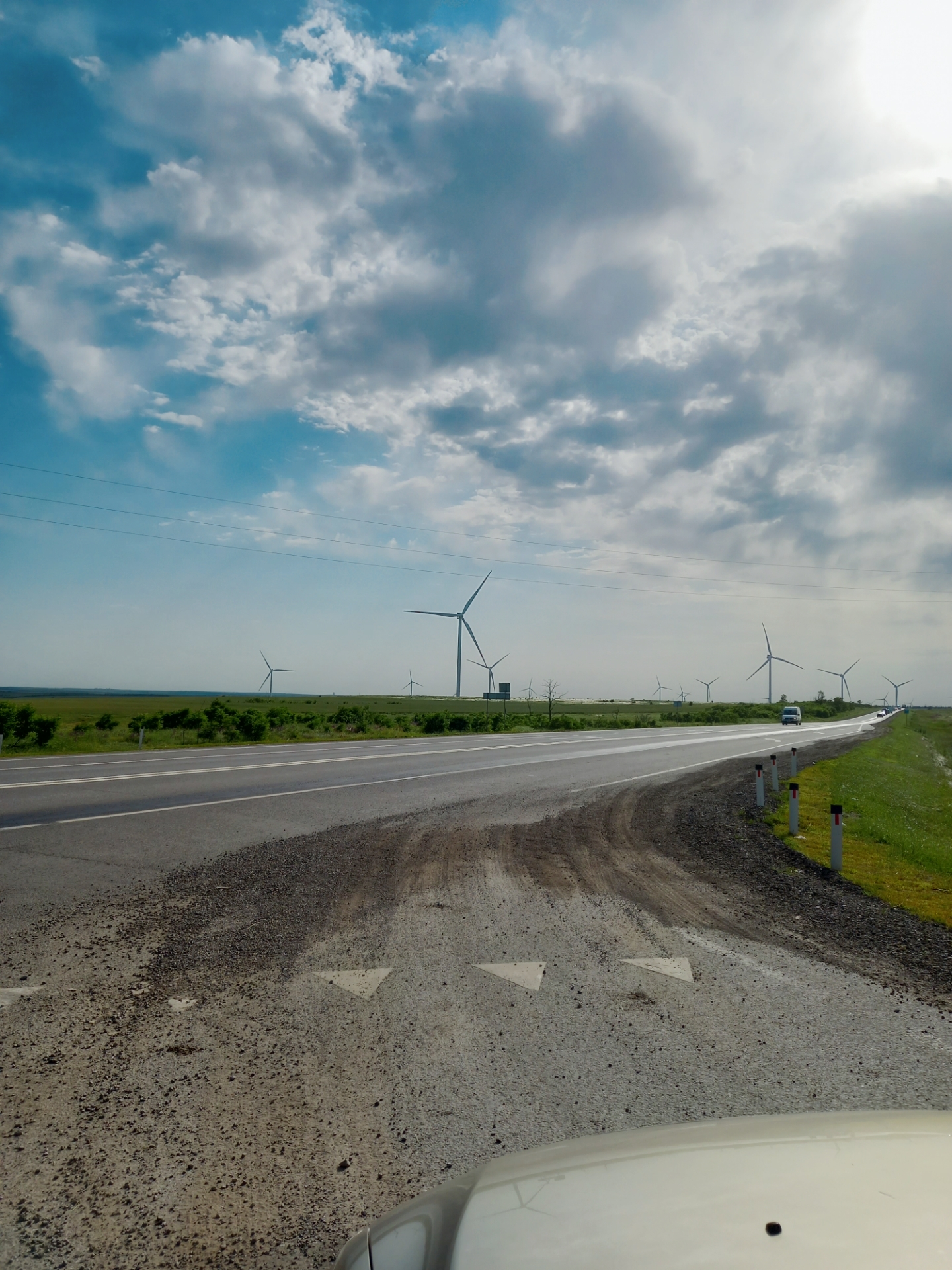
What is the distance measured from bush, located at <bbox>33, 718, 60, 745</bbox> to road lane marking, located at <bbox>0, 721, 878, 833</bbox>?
18.1 m

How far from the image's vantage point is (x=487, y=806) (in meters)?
14.1

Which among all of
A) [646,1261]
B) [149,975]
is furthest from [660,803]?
[646,1261]

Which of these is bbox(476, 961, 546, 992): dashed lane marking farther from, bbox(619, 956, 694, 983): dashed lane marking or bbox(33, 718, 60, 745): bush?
bbox(33, 718, 60, 745): bush

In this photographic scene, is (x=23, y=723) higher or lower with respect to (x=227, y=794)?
higher

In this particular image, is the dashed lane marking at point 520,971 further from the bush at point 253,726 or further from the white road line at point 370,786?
the bush at point 253,726

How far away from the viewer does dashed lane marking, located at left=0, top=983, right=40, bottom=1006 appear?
4.87 metres

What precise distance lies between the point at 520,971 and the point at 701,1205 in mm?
4047

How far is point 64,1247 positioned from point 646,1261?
2.44 m

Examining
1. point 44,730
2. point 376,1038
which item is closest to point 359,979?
point 376,1038

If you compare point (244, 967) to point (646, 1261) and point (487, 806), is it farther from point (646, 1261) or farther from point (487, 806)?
point (487, 806)

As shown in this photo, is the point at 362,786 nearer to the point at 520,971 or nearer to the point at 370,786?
the point at 370,786

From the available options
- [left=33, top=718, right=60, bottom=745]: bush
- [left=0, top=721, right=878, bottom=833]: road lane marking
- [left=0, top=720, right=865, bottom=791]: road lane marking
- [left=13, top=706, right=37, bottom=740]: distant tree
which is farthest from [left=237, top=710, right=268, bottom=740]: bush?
[left=0, top=721, right=878, bottom=833]: road lane marking

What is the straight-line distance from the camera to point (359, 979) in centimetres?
537

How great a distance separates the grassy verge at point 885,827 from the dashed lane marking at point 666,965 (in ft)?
11.2
